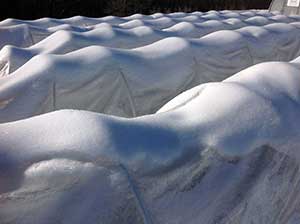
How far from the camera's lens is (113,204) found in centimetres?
191

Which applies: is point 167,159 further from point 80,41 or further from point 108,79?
point 80,41

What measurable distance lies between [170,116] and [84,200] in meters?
0.76

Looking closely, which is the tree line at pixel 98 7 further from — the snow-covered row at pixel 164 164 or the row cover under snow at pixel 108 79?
the snow-covered row at pixel 164 164


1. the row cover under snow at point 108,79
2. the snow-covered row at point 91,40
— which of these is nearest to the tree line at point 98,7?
the snow-covered row at point 91,40

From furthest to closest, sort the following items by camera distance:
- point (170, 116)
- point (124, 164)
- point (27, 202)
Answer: point (170, 116) → point (124, 164) → point (27, 202)

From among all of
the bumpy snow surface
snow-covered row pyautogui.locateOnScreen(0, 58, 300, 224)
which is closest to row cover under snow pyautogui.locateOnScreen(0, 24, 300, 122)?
the bumpy snow surface

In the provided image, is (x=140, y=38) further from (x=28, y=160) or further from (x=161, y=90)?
(x=28, y=160)

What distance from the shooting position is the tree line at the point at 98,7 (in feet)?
52.2

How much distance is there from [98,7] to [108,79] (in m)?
15.1

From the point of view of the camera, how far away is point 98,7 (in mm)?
18266

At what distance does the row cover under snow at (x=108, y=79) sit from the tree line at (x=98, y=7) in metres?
12.9

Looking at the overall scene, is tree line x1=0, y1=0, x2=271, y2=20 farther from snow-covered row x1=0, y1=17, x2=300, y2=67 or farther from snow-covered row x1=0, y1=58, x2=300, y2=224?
snow-covered row x1=0, y1=58, x2=300, y2=224

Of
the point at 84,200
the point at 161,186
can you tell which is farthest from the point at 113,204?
the point at 161,186

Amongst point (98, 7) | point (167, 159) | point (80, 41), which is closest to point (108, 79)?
point (80, 41)
